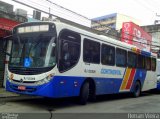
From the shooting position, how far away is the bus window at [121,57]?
16438 millimetres

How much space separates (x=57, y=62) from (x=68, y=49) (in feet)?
2.99

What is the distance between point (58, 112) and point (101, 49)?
473cm

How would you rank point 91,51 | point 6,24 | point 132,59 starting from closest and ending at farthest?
point 91,51 → point 6,24 → point 132,59

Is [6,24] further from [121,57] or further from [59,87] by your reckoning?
[59,87]

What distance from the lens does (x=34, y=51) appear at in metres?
11.6

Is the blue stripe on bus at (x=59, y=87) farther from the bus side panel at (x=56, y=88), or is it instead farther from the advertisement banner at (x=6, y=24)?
the advertisement banner at (x=6, y=24)

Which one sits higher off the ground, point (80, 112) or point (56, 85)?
point (56, 85)

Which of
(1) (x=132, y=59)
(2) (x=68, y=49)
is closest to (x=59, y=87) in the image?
(2) (x=68, y=49)

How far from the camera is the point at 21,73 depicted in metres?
11.6

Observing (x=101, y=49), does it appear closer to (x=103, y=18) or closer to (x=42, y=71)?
(x=42, y=71)

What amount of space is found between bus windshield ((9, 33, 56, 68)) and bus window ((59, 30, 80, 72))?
1.26 feet

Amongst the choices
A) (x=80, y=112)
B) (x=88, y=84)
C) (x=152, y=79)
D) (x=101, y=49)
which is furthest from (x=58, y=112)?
(x=152, y=79)

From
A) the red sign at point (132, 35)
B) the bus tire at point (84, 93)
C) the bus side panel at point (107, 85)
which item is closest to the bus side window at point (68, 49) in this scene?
the bus tire at point (84, 93)

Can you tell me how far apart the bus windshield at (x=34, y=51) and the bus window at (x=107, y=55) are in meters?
3.88
